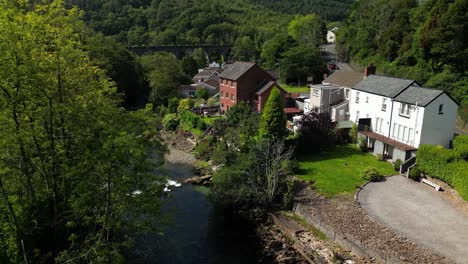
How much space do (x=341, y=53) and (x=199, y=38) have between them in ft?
250

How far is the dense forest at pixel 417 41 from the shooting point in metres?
49.3

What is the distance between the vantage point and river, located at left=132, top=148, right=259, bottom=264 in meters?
24.5

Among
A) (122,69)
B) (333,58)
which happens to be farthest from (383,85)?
(333,58)

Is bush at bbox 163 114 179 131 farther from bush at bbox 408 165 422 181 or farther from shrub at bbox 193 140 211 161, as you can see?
bush at bbox 408 165 422 181

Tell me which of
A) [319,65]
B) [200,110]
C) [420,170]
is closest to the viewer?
[420,170]

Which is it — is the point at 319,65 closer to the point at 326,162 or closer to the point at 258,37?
the point at 326,162

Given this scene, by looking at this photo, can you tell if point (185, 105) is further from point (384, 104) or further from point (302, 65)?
point (384, 104)

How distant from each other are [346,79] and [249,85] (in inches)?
532

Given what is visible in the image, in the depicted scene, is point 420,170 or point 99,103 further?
point 420,170

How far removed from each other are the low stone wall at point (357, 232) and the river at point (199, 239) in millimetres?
4884

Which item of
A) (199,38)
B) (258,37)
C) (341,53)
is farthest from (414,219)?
(199,38)

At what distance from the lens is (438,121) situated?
34.8 m

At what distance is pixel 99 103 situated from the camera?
1517cm

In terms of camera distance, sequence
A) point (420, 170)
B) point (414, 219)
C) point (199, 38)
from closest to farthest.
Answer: point (414, 219) → point (420, 170) → point (199, 38)
